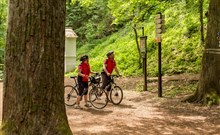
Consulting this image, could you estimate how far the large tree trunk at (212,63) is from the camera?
9.65 m

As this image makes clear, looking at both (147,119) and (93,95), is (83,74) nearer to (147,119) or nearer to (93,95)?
(93,95)

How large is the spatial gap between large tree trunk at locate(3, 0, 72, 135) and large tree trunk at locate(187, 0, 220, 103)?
6850 millimetres

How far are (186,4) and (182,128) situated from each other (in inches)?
352

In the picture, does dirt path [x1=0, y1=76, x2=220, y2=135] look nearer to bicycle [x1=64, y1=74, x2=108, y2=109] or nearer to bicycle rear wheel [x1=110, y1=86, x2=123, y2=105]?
bicycle rear wheel [x1=110, y1=86, x2=123, y2=105]

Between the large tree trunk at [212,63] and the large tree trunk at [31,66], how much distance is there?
685 centimetres

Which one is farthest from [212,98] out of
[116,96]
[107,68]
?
[107,68]

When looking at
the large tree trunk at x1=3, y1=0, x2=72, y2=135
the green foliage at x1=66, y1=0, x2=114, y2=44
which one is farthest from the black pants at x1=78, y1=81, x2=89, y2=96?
the green foliage at x1=66, y1=0, x2=114, y2=44

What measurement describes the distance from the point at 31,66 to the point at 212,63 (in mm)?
7297

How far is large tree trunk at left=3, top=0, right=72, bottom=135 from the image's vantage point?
3604 millimetres

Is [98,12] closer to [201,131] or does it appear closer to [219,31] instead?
[219,31]

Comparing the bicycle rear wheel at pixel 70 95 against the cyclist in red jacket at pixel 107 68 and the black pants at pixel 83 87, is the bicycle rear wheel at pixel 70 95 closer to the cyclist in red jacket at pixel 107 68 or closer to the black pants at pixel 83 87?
the black pants at pixel 83 87

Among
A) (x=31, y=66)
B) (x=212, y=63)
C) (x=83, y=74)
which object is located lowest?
(x=83, y=74)

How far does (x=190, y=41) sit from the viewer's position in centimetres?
1922

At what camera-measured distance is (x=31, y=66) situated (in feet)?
11.8
